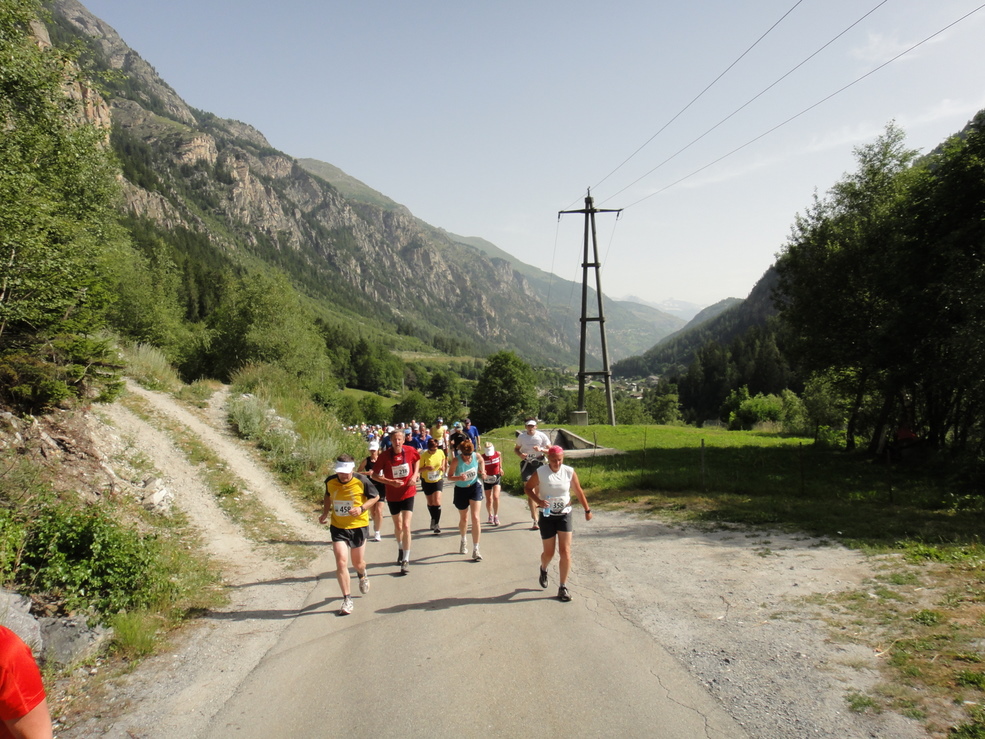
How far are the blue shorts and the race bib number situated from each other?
90.6 inches

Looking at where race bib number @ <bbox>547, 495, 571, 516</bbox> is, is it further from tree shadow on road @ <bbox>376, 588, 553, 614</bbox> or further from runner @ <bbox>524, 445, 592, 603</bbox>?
tree shadow on road @ <bbox>376, 588, 553, 614</bbox>

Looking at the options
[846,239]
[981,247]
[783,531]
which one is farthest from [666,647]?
[846,239]

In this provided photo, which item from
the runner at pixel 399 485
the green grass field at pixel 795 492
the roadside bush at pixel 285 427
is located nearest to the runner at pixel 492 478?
the runner at pixel 399 485

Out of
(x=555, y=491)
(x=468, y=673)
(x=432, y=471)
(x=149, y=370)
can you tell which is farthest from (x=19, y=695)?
(x=149, y=370)

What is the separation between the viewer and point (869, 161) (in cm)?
2064

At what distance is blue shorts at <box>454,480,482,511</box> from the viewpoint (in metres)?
9.11

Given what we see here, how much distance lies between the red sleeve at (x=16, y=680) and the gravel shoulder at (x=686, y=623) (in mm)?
2539

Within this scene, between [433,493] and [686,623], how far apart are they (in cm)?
535

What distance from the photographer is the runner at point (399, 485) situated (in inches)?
335

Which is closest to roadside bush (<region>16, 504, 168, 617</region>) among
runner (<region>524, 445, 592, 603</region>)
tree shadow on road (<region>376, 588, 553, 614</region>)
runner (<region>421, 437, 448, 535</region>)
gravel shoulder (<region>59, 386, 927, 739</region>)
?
gravel shoulder (<region>59, 386, 927, 739</region>)

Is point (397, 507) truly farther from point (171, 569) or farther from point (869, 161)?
point (869, 161)

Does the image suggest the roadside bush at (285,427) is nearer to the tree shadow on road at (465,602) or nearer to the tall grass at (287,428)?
the tall grass at (287,428)

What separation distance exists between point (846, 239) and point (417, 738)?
72.6 feet

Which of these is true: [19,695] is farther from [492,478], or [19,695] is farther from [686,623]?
[492,478]
